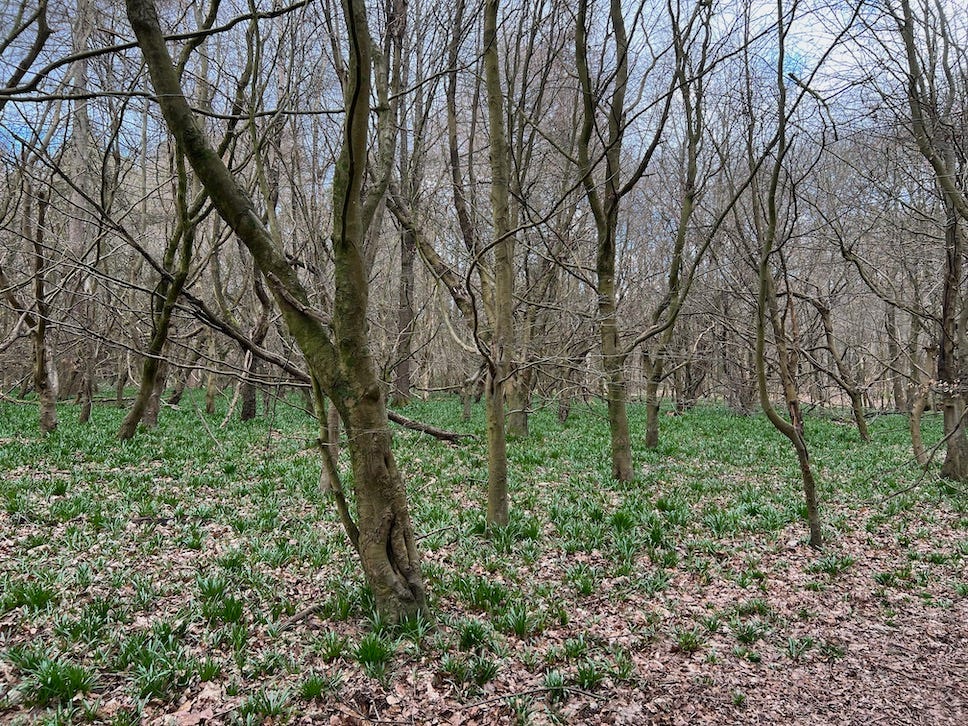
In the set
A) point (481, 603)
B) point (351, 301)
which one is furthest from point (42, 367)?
point (481, 603)

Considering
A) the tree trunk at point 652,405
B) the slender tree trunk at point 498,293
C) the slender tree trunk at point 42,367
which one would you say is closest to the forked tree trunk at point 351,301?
the slender tree trunk at point 498,293

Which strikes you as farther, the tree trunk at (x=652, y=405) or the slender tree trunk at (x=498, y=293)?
the tree trunk at (x=652, y=405)

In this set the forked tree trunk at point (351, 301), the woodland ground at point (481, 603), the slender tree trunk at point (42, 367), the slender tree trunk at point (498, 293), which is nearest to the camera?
the forked tree trunk at point (351, 301)

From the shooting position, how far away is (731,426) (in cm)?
1538

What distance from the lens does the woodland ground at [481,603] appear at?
3.12 metres

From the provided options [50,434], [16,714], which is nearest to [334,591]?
[16,714]

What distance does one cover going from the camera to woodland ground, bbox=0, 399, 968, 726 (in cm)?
312

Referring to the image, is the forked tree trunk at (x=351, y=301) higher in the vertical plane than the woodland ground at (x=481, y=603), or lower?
higher

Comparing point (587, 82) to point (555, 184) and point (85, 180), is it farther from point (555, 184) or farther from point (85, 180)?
point (85, 180)

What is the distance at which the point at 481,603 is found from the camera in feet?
13.8

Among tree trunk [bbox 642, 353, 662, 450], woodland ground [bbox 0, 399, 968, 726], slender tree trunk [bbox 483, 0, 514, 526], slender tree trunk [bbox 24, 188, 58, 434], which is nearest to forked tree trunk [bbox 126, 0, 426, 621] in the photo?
woodland ground [bbox 0, 399, 968, 726]

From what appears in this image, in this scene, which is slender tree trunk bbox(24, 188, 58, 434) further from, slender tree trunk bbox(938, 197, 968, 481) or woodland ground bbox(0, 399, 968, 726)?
slender tree trunk bbox(938, 197, 968, 481)

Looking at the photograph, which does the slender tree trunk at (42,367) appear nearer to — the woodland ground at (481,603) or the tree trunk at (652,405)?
the woodland ground at (481,603)

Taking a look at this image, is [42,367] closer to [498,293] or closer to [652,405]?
[498,293]
